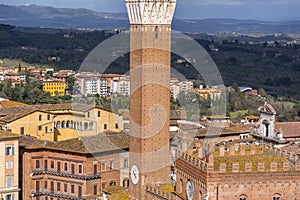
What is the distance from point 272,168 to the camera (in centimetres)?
2705

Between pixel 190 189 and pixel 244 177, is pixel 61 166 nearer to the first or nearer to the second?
pixel 190 189

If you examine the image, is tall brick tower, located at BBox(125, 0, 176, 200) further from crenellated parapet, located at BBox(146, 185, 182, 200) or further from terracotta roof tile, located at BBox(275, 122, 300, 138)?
terracotta roof tile, located at BBox(275, 122, 300, 138)

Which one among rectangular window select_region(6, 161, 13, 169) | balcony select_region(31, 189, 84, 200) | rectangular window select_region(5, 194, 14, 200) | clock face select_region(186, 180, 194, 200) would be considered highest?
clock face select_region(186, 180, 194, 200)

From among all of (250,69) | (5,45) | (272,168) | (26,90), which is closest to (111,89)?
(26,90)

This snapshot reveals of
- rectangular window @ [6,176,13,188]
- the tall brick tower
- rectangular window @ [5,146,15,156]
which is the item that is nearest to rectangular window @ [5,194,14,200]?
rectangular window @ [6,176,13,188]

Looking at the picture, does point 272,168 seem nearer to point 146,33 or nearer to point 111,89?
point 146,33

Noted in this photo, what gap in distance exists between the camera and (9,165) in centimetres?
3709

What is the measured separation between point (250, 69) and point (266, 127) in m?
79.2

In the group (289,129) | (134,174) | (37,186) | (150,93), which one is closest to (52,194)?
(37,186)

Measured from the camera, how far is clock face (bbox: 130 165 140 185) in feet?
109

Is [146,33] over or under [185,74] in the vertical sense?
over

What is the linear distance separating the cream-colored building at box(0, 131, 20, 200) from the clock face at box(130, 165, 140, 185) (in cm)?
673

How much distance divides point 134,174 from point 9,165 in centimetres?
729

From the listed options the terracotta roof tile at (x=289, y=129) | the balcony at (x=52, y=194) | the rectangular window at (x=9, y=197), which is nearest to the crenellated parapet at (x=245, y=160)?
the balcony at (x=52, y=194)
